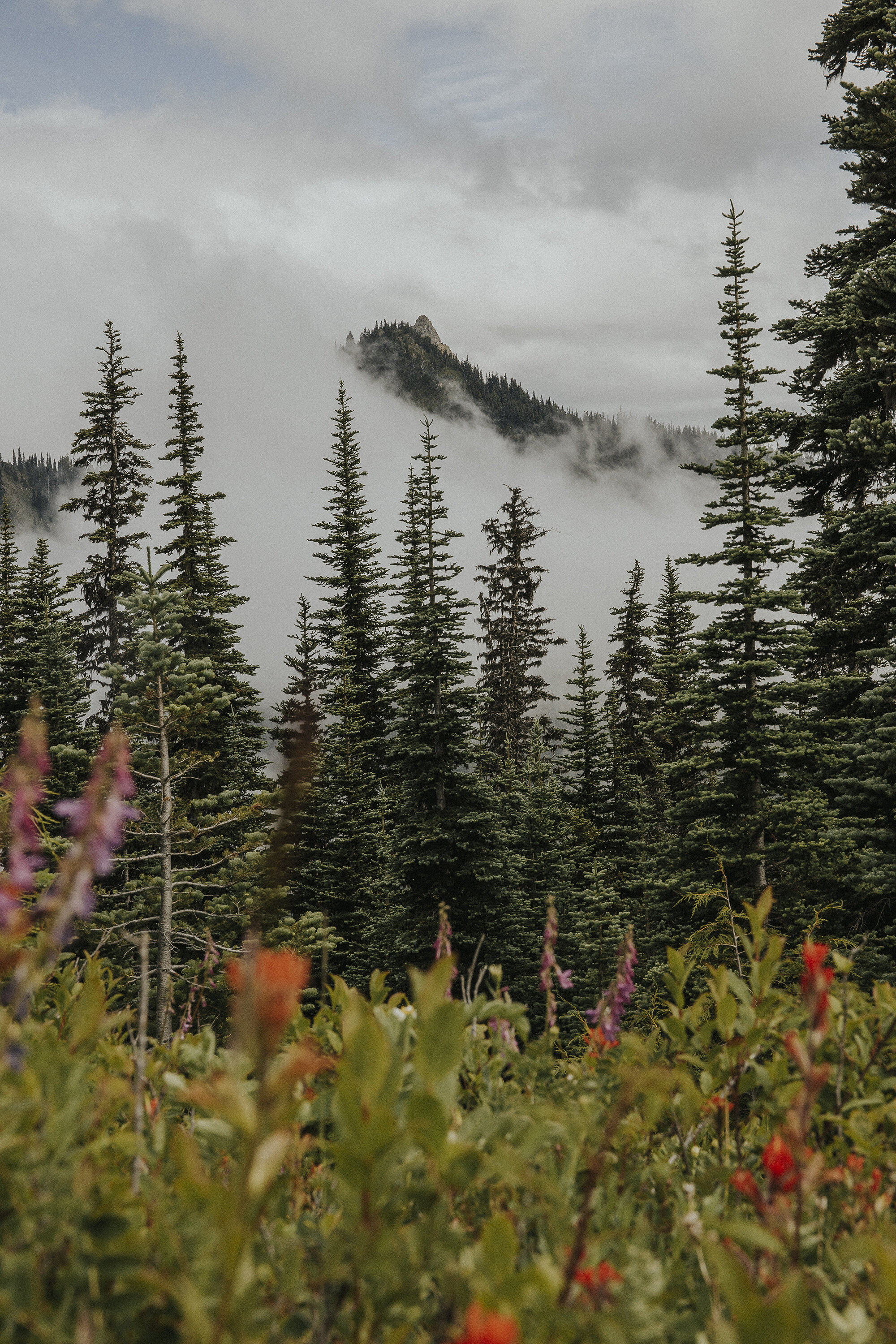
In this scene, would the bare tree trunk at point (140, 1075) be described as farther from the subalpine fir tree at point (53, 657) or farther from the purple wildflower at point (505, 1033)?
the subalpine fir tree at point (53, 657)

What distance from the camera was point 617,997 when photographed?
274 cm

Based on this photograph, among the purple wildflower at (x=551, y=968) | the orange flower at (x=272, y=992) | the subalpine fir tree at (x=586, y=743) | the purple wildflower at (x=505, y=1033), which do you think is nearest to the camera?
the orange flower at (x=272, y=992)

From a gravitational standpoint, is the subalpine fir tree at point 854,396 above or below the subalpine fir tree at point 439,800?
above

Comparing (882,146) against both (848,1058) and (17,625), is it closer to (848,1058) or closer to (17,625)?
(848,1058)

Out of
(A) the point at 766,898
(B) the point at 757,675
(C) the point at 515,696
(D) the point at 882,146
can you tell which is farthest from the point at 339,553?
(A) the point at 766,898

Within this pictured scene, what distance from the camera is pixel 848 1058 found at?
6.93 feet

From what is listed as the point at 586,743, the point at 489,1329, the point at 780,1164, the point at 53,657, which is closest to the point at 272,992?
the point at 489,1329

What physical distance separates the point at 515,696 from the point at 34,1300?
158ft

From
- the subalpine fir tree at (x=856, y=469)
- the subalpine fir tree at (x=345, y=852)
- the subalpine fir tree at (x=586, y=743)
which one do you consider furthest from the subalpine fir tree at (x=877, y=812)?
the subalpine fir tree at (x=586, y=743)

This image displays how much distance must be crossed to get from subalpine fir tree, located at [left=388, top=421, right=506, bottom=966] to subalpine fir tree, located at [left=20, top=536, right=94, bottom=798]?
12134 mm

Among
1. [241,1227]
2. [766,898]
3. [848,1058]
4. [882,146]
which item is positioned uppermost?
[882,146]

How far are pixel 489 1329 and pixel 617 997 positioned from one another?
6.63ft

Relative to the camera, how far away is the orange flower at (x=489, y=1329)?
832 mm

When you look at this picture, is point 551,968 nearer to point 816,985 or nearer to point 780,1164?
point 780,1164
